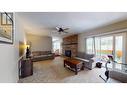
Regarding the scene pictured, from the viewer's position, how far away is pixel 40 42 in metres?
2.55

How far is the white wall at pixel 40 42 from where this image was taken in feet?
7.94

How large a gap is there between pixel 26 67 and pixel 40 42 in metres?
0.98

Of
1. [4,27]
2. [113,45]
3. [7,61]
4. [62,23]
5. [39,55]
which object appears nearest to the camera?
[4,27]

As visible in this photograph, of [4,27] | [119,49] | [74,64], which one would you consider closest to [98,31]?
[119,49]

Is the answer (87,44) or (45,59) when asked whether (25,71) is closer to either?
(45,59)

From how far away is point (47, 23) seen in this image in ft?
6.49

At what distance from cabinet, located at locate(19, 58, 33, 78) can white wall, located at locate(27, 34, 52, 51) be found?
0.58 m

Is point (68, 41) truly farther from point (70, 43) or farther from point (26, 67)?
point (26, 67)
